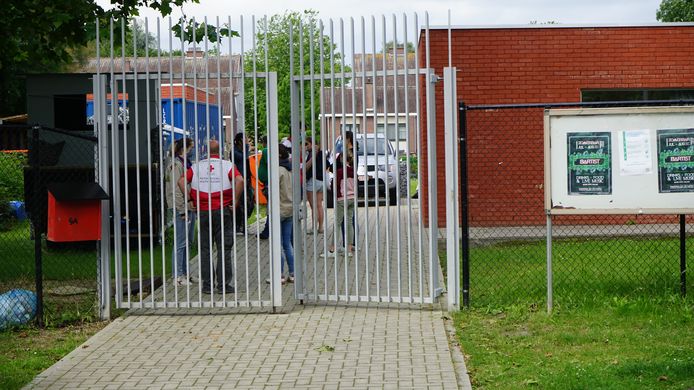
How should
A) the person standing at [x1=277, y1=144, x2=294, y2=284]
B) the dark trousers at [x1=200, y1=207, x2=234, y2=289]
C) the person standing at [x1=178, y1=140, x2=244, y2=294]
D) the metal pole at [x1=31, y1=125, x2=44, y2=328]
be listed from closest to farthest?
the metal pole at [x1=31, y1=125, x2=44, y2=328] → the person standing at [x1=178, y1=140, x2=244, y2=294] → the dark trousers at [x1=200, y1=207, x2=234, y2=289] → the person standing at [x1=277, y1=144, x2=294, y2=284]

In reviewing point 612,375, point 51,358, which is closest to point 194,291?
point 51,358

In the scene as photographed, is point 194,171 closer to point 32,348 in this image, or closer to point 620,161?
point 32,348

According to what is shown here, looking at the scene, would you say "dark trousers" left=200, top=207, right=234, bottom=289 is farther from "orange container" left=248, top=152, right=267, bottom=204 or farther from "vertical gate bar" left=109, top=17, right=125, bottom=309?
"vertical gate bar" left=109, top=17, right=125, bottom=309

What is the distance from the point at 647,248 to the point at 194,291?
7002 mm

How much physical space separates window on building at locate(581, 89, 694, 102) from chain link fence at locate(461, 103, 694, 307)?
4.48 feet

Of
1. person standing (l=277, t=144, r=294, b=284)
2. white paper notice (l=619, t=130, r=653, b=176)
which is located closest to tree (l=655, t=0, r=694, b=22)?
person standing (l=277, t=144, r=294, b=284)

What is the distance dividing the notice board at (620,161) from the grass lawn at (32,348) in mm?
4686

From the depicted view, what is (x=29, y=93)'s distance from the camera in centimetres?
1941

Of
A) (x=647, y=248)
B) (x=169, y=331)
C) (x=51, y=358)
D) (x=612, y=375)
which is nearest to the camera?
(x=612, y=375)

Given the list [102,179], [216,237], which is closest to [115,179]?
[102,179]

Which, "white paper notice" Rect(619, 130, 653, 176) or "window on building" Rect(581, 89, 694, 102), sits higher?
"window on building" Rect(581, 89, 694, 102)

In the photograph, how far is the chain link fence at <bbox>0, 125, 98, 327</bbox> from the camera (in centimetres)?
1033

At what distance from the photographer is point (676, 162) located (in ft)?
33.8

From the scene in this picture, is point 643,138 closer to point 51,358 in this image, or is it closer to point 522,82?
point 51,358
